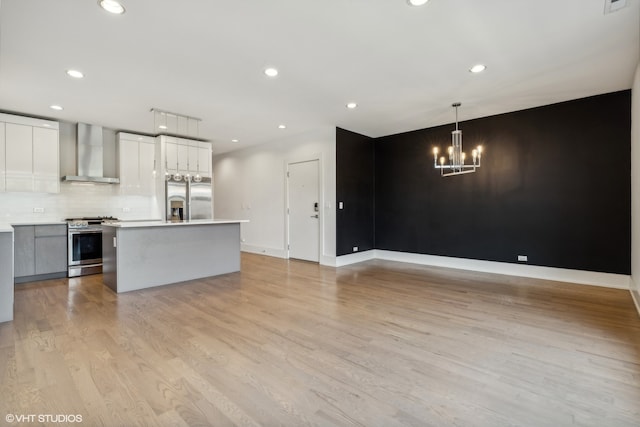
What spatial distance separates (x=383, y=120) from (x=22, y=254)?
632 centimetres

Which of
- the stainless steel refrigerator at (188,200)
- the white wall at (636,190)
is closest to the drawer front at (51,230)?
the stainless steel refrigerator at (188,200)

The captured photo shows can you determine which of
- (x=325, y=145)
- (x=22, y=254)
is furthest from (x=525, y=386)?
(x=22, y=254)

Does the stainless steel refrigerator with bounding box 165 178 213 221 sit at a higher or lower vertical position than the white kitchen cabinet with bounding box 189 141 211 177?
lower

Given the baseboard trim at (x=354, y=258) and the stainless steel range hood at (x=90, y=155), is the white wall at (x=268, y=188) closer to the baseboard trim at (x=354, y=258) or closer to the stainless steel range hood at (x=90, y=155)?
the baseboard trim at (x=354, y=258)

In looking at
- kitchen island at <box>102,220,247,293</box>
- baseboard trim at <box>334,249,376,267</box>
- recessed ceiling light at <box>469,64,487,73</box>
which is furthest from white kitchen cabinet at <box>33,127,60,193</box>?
recessed ceiling light at <box>469,64,487,73</box>

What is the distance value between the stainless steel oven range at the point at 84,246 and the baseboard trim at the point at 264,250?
10.4 ft

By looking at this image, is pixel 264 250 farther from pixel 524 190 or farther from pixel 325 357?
pixel 524 190

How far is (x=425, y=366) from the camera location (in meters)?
2.23

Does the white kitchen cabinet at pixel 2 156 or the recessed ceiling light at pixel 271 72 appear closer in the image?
the recessed ceiling light at pixel 271 72

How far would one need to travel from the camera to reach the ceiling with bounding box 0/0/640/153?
2.44 metres

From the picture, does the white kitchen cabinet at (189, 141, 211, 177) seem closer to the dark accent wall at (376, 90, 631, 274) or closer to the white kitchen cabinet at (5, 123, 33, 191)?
the white kitchen cabinet at (5, 123, 33, 191)

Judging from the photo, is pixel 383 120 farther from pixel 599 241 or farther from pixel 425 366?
pixel 425 366

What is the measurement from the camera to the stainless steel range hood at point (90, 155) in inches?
220

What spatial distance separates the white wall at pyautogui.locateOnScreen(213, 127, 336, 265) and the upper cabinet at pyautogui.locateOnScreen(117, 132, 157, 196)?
2.14 m
